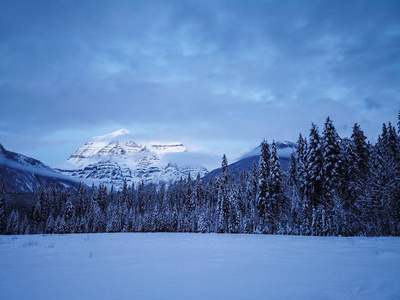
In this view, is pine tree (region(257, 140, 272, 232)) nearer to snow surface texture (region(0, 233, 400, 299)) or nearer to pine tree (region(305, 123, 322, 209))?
pine tree (region(305, 123, 322, 209))

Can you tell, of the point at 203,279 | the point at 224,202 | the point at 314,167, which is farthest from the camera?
the point at 224,202

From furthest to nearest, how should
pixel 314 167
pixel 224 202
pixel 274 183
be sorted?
pixel 224 202
pixel 274 183
pixel 314 167

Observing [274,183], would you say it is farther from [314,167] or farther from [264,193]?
[314,167]

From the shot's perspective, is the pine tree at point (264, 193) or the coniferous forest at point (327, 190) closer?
the coniferous forest at point (327, 190)

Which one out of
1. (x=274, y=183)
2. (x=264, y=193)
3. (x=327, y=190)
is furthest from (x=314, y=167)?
(x=264, y=193)

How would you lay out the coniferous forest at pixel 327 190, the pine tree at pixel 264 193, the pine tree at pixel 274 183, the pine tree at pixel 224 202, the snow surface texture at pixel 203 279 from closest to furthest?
the snow surface texture at pixel 203 279 < the coniferous forest at pixel 327 190 < the pine tree at pixel 274 183 < the pine tree at pixel 264 193 < the pine tree at pixel 224 202

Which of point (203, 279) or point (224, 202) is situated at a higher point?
point (224, 202)

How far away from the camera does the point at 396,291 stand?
5035 millimetres

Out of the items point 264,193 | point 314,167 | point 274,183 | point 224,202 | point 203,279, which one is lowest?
point 203,279

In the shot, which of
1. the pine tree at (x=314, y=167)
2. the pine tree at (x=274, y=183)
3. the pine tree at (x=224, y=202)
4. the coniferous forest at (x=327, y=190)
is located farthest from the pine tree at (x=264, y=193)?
the pine tree at (x=224, y=202)

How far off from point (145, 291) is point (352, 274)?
18.9ft

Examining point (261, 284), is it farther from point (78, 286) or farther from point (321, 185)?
point (321, 185)

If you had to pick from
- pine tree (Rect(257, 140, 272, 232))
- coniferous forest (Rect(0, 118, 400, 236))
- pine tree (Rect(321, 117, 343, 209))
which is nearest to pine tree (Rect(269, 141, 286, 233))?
coniferous forest (Rect(0, 118, 400, 236))

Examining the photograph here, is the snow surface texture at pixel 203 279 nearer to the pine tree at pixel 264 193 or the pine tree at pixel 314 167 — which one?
Answer: the pine tree at pixel 314 167
